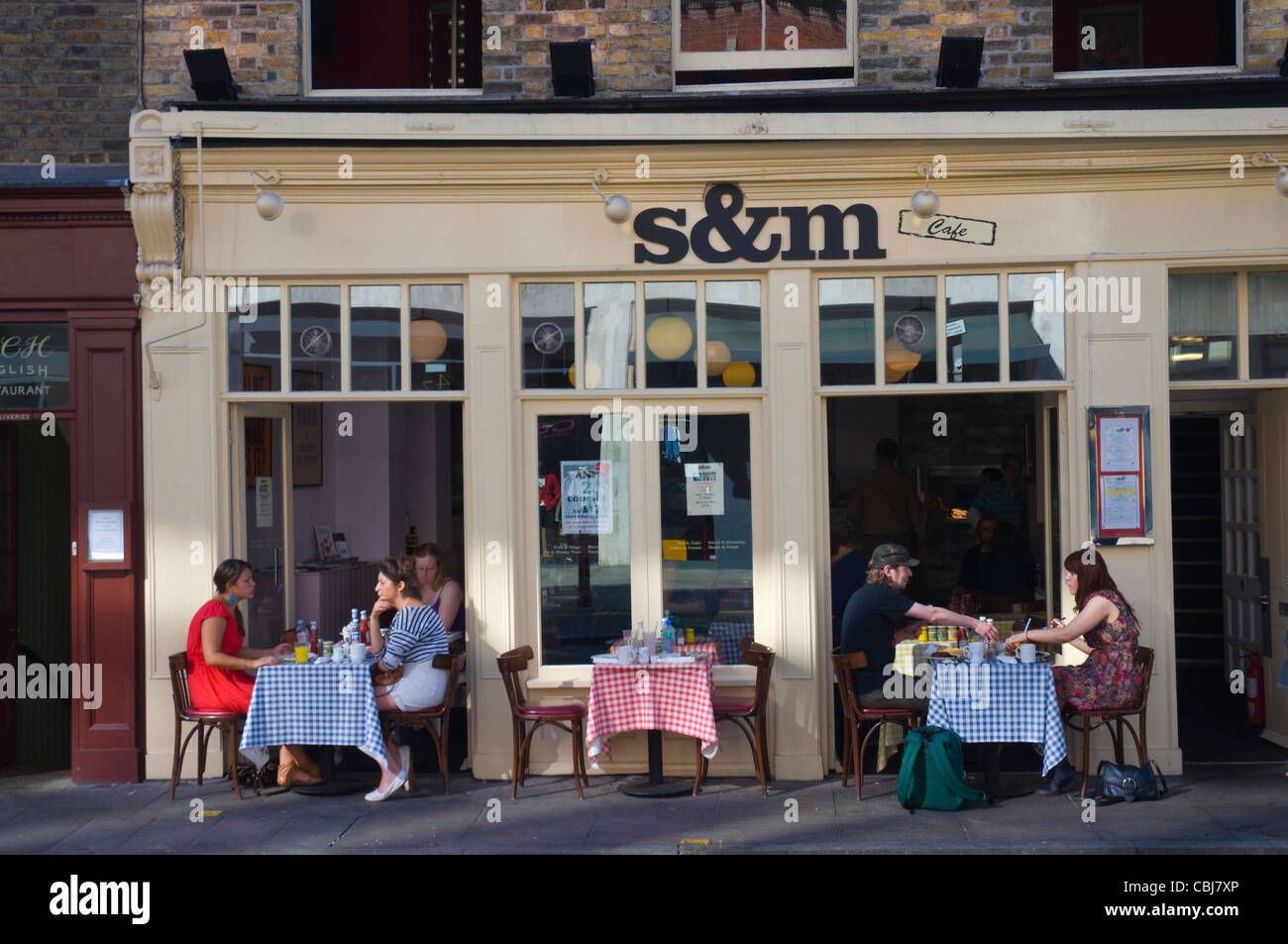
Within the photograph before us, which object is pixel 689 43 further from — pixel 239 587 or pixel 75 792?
pixel 75 792

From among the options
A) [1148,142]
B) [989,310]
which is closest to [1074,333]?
[989,310]

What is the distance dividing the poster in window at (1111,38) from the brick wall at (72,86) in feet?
22.4

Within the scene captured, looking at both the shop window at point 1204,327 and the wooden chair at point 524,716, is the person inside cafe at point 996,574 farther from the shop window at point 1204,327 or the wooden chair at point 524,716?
the wooden chair at point 524,716

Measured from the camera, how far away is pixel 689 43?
374 inches

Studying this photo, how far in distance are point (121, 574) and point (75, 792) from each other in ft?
4.83

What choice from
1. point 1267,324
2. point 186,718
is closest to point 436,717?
point 186,718

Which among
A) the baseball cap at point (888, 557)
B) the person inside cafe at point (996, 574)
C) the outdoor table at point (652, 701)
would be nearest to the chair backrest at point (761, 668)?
the outdoor table at point (652, 701)

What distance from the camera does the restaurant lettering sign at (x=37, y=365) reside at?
9273mm

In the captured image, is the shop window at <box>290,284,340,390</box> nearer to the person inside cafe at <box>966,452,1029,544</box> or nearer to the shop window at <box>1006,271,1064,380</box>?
the shop window at <box>1006,271,1064,380</box>

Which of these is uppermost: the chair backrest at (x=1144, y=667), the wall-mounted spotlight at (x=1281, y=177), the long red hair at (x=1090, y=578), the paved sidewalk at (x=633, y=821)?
the wall-mounted spotlight at (x=1281, y=177)

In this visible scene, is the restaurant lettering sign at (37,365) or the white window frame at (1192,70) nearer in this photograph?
the white window frame at (1192,70)

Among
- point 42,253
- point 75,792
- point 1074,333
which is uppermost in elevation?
point 42,253

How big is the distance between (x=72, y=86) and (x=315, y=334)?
2531 millimetres

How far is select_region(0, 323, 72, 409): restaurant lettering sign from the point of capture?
30.4 feet
